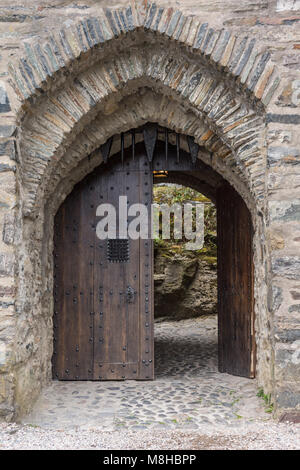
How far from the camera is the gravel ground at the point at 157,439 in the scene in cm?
263

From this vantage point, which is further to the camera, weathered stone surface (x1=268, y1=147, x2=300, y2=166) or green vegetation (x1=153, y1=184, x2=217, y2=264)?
green vegetation (x1=153, y1=184, x2=217, y2=264)

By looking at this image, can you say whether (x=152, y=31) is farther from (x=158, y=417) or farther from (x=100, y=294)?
(x=158, y=417)

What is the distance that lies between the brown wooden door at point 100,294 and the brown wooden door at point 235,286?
0.89m

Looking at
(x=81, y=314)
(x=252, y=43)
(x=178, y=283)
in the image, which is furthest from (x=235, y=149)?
(x=178, y=283)

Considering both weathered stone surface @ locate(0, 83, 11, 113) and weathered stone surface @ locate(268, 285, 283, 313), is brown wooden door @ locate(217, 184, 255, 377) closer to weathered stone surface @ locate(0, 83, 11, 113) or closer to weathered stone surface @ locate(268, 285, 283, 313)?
weathered stone surface @ locate(268, 285, 283, 313)

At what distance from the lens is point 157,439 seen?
109 inches

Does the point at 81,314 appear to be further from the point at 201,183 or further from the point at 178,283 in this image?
the point at 178,283

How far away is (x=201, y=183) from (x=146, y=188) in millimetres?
1700

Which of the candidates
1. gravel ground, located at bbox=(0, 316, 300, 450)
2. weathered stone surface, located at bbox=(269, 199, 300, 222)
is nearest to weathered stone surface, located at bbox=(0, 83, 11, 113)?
weathered stone surface, located at bbox=(269, 199, 300, 222)

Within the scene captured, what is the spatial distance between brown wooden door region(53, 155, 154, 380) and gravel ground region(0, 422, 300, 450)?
4.07 feet

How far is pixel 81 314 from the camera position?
167 inches

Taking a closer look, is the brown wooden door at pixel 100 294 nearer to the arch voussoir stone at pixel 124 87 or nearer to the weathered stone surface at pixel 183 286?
the arch voussoir stone at pixel 124 87

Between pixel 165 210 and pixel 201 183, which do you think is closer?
pixel 201 183

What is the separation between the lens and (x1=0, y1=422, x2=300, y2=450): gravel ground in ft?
8.63
